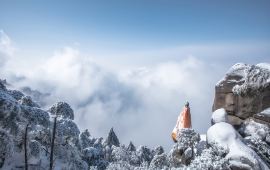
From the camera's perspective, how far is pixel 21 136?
24578 mm

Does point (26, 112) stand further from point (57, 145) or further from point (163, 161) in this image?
point (163, 161)

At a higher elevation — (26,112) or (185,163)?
(26,112)

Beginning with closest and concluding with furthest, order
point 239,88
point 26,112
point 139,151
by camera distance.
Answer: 1. point 239,88
2. point 26,112
3. point 139,151

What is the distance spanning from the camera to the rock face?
15828 millimetres

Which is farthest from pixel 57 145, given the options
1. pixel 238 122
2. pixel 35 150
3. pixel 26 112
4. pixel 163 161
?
pixel 238 122

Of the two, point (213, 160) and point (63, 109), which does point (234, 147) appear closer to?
point (213, 160)

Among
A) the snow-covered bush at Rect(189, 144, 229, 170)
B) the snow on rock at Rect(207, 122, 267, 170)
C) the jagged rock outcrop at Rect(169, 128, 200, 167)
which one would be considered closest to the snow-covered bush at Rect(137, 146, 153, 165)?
the jagged rock outcrop at Rect(169, 128, 200, 167)

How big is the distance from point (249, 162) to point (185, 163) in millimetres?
3929

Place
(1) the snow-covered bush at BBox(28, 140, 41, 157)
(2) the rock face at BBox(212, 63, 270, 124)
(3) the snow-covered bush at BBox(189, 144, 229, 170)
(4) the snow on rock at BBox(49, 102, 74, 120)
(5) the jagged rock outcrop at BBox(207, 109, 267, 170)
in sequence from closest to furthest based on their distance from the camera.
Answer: (5) the jagged rock outcrop at BBox(207, 109, 267, 170)
(3) the snow-covered bush at BBox(189, 144, 229, 170)
(2) the rock face at BBox(212, 63, 270, 124)
(1) the snow-covered bush at BBox(28, 140, 41, 157)
(4) the snow on rock at BBox(49, 102, 74, 120)

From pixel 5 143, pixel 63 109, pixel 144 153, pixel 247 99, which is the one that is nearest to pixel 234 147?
pixel 247 99

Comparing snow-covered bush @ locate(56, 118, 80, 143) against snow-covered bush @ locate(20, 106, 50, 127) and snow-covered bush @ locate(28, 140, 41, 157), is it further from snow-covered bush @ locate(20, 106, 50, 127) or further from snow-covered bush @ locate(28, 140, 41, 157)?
snow-covered bush @ locate(20, 106, 50, 127)

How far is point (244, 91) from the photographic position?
16078 millimetres

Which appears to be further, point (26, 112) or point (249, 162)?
point (26, 112)

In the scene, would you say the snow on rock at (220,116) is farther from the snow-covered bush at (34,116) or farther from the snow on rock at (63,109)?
the snow on rock at (63,109)
